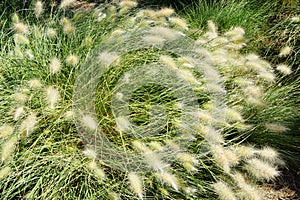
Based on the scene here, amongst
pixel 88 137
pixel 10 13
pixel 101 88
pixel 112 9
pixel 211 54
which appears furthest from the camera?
pixel 10 13

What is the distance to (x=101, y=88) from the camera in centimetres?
288

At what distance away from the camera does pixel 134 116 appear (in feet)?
9.18

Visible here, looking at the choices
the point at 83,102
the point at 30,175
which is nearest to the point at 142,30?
the point at 83,102

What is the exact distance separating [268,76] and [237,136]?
18.4 inches

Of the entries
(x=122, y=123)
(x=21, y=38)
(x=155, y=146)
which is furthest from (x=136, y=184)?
(x=21, y=38)

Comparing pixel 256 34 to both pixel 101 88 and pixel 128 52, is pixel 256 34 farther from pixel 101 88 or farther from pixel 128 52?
pixel 101 88

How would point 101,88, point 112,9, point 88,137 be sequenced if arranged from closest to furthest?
point 88,137 → point 101,88 → point 112,9

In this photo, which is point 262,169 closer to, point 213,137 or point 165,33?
point 213,137

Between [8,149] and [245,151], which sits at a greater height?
[245,151]

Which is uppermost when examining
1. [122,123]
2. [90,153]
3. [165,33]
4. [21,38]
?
[165,33]

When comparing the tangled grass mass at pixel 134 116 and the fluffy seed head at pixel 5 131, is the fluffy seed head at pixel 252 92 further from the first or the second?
the fluffy seed head at pixel 5 131

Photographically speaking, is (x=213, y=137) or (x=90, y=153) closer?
(x=90, y=153)

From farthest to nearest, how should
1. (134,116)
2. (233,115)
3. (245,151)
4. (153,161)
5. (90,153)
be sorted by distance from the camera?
(134,116) → (233,115) → (245,151) → (90,153) → (153,161)

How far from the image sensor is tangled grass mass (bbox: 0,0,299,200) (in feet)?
8.09
